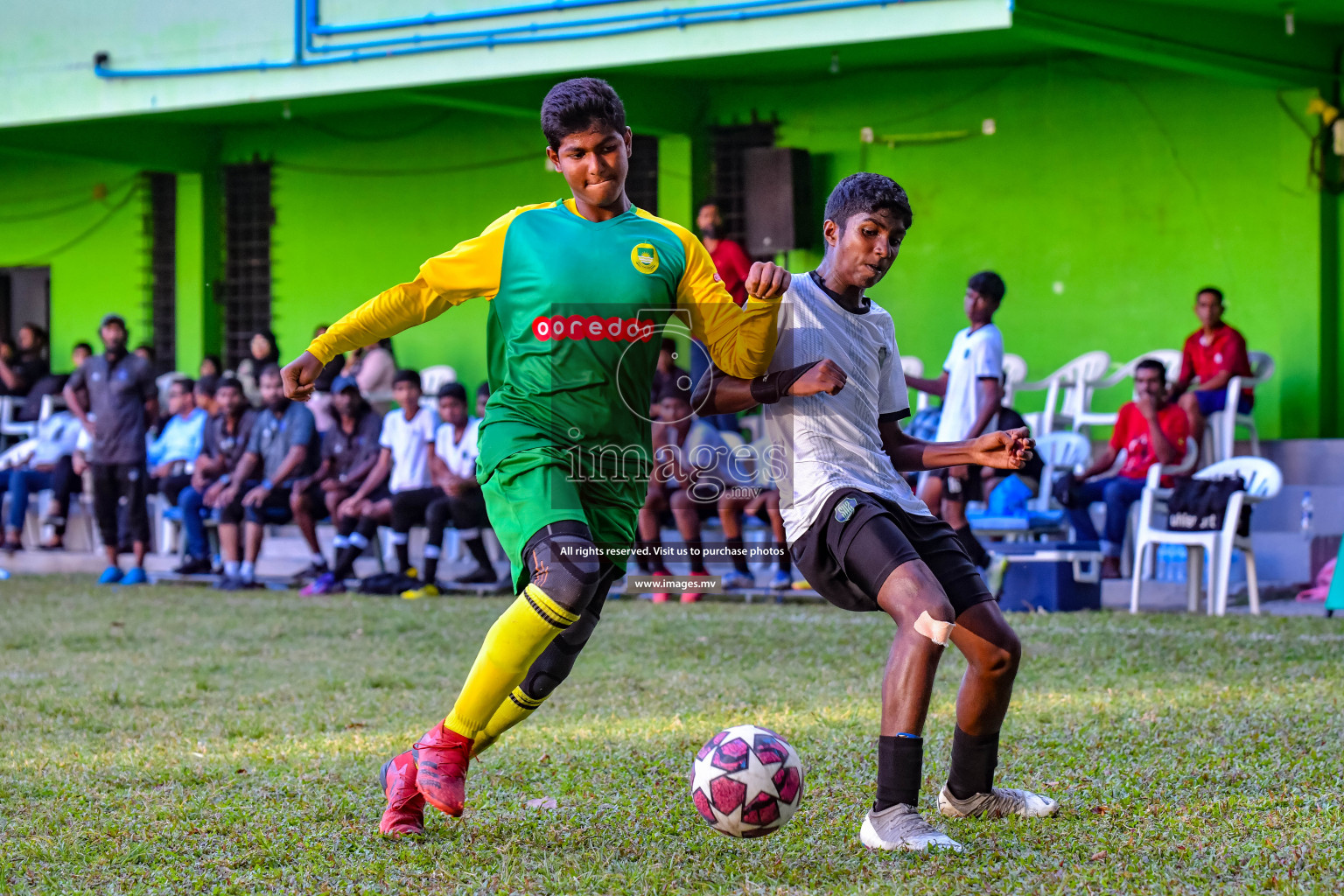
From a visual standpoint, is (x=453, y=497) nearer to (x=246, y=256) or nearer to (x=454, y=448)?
(x=454, y=448)

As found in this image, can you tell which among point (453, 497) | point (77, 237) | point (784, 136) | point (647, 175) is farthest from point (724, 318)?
point (77, 237)

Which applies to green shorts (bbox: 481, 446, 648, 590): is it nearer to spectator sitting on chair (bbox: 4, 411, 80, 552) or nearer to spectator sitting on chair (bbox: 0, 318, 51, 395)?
spectator sitting on chair (bbox: 4, 411, 80, 552)

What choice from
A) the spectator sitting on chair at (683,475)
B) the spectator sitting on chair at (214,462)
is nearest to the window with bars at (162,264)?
the spectator sitting on chair at (214,462)

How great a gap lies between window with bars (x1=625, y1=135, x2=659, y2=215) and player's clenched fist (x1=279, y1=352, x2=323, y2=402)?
10.9m

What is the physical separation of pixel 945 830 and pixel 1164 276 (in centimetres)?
967

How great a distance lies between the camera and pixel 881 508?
4.06 metres

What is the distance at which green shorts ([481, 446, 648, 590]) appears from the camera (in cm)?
399

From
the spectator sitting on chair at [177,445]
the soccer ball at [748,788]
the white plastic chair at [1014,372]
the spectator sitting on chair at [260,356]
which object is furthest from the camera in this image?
the spectator sitting on chair at [260,356]

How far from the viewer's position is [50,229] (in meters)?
18.6

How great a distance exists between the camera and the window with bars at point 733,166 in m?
14.5

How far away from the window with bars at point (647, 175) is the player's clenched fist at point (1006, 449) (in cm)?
1113

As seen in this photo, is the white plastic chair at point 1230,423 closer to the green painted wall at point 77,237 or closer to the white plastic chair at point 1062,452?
the white plastic chair at point 1062,452

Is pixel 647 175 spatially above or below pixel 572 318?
above

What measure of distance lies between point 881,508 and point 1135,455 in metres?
7.60
